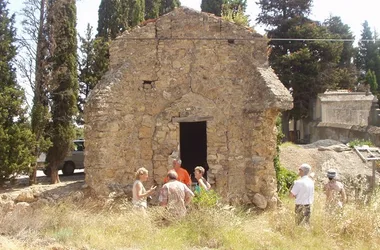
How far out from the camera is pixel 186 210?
7344 millimetres

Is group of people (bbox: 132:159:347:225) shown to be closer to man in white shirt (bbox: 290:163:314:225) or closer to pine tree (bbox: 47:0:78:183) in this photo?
man in white shirt (bbox: 290:163:314:225)

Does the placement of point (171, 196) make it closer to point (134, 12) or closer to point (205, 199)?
point (205, 199)

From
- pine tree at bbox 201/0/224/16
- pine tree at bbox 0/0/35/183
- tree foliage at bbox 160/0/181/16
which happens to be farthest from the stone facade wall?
tree foliage at bbox 160/0/181/16

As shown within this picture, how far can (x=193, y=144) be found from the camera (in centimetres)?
1394

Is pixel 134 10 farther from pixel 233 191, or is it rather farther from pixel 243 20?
pixel 233 191

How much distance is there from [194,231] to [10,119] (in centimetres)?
811

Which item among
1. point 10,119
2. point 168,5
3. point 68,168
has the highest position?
point 168,5

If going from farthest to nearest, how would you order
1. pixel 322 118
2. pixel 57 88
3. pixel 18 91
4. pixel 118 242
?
pixel 322 118
pixel 57 88
pixel 18 91
pixel 118 242

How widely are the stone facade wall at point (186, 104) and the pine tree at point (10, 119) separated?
3595mm

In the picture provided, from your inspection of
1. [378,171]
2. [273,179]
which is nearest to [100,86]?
[273,179]

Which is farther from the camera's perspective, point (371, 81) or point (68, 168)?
point (371, 81)

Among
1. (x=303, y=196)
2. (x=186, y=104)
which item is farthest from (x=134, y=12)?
(x=303, y=196)

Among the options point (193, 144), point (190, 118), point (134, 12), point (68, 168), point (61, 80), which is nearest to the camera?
point (190, 118)

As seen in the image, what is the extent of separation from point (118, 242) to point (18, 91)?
7.76 m
